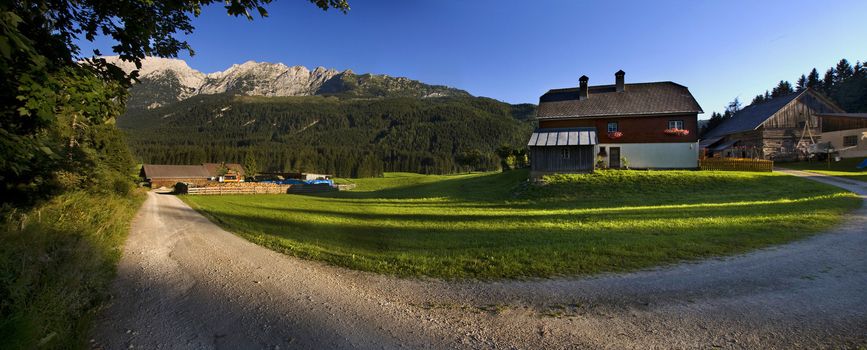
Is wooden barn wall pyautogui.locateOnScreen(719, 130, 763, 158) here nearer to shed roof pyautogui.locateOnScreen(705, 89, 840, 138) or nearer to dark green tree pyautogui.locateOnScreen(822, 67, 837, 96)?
shed roof pyautogui.locateOnScreen(705, 89, 840, 138)

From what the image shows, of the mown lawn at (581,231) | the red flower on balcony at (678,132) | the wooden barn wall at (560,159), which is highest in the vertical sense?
the red flower on balcony at (678,132)

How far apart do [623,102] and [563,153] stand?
→ 1074 cm

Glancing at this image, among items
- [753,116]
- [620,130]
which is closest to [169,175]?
[620,130]

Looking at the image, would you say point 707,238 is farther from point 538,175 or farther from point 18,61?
point 538,175

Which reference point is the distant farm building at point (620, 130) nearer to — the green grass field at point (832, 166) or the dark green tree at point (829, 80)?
the green grass field at point (832, 166)

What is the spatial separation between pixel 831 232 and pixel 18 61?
59.6ft

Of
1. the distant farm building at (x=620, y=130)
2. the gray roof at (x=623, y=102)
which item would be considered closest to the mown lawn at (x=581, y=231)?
the distant farm building at (x=620, y=130)

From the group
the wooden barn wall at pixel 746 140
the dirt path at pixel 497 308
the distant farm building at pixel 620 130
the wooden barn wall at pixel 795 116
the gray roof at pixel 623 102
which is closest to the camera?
the dirt path at pixel 497 308

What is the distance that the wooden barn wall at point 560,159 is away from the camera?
3212cm

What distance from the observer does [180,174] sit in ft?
311

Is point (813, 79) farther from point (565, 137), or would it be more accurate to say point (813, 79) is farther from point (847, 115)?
point (565, 137)

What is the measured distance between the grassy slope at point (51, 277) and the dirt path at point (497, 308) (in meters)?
0.39

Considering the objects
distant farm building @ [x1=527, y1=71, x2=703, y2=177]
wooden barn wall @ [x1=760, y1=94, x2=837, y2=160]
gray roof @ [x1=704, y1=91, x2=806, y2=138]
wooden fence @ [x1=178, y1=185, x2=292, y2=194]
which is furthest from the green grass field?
wooden fence @ [x1=178, y1=185, x2=292, y2=194]

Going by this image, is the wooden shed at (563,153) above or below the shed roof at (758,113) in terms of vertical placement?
below
